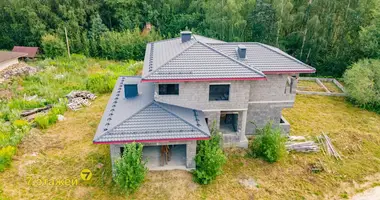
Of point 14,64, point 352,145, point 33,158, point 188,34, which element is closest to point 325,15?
point 352,145

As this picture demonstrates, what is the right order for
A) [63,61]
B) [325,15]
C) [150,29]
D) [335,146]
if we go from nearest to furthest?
[335,146] < [325,15] < [63,61] < [150,29]

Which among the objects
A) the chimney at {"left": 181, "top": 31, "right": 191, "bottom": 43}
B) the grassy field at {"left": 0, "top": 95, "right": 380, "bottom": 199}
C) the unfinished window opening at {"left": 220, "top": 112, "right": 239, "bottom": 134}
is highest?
the chimney at {"left": 181, "top": 31, "right": 191, "bottom": 43}

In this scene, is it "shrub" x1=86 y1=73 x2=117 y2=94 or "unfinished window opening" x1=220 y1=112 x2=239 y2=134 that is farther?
"shrub" x1=86 y1=73 x2=117 y2=94

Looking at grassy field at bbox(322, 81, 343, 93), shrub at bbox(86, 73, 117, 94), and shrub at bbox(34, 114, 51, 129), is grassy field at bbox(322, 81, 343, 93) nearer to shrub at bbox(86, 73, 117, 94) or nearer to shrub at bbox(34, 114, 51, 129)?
shrub at bbox(86, 73, 117, 94)

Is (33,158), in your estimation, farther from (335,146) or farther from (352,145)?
(352,145)

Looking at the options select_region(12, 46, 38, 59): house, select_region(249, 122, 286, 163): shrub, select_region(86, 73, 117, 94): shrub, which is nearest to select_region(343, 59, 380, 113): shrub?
select_region(249, 122, 286, 163): shrub

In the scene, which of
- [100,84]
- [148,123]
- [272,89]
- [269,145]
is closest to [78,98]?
[100,84]
